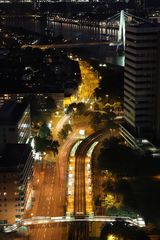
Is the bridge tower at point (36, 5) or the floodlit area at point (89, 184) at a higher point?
the bridge tower at point (36, 5)

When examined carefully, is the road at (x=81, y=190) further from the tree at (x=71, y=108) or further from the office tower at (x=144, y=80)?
the tree at (x=71, y=108)

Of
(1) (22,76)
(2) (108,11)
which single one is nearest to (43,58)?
(1) (22,76)

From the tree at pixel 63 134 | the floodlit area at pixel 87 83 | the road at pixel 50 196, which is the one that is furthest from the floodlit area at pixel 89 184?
the floodlit area at pixel 87 83

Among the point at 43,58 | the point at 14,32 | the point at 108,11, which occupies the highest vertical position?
the point at 108,11

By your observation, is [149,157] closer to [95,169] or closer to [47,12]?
[95,169]

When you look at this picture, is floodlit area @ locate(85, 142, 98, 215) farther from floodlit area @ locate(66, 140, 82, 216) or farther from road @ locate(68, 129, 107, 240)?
floodlit area @ locate(66, 140, 82, 216)
